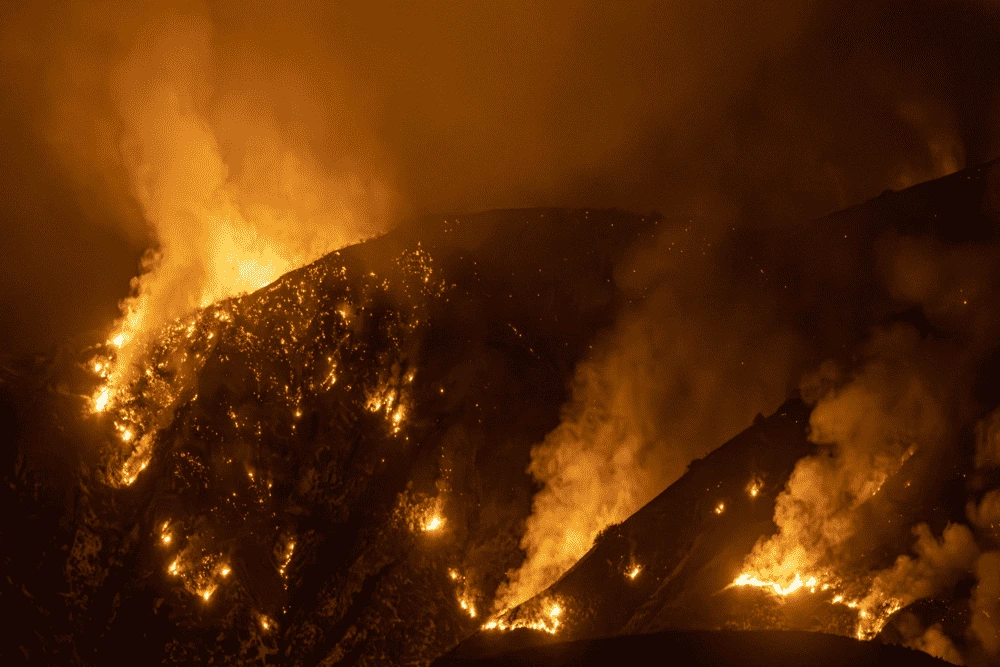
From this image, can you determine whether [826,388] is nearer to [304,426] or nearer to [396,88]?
[304,426]

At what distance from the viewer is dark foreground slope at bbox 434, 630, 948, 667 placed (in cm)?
824

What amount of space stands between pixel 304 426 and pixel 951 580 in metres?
7.68

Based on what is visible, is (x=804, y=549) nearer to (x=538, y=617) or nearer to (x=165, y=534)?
(x=538, y=617)

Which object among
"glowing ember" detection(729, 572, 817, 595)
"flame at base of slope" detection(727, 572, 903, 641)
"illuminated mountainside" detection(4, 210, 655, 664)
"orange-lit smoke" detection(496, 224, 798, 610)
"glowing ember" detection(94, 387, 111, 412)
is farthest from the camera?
"orange-lit smoke" detection(496, 224, 798, 610)

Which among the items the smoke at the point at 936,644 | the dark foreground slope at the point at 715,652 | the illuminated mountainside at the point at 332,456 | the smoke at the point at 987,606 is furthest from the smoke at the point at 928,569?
the illuminated mountainside at the point at 332,456

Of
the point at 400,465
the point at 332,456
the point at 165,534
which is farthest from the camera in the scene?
the point at 400,465

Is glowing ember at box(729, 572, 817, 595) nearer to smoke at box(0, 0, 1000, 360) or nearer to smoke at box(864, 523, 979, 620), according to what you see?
smoke at box(864, 523, 979, 620)

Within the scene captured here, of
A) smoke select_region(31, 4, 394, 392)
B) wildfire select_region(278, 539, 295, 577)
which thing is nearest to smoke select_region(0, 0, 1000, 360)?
smoke select_region(31, 4, 394, 392)

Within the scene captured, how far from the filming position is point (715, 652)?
839cm

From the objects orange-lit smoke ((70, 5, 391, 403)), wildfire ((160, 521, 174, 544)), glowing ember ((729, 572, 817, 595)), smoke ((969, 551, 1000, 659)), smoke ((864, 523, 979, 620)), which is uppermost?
orange-lit smoke ((70, 5, 391, 403))

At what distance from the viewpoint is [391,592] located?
9672 mm

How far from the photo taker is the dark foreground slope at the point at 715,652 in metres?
8.24

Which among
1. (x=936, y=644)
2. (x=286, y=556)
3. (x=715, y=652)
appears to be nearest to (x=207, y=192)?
(x=286, y=556)

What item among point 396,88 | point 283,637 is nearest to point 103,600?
point 283,637
